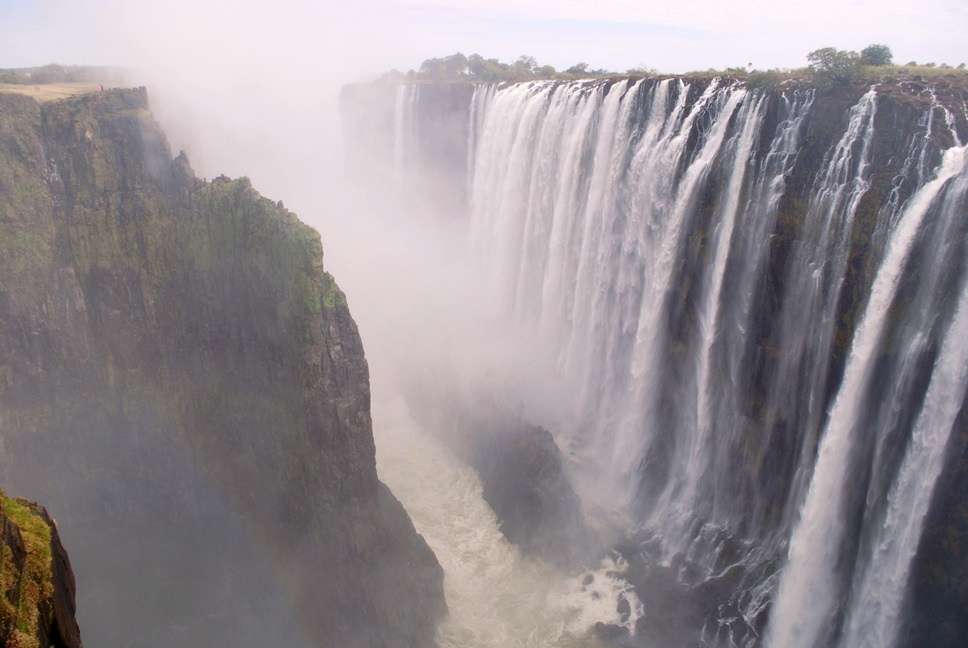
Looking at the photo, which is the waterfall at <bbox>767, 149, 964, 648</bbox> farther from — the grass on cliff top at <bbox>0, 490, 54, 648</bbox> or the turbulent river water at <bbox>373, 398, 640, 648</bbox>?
the grass on cliff top at <bbox>0, 490, 54, 648</bbox>

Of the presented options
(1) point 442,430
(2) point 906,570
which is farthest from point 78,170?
(2) point 906,570

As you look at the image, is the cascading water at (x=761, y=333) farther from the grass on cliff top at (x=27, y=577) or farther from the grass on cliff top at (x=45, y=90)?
the grass on cliff top at (x=45, y=90)

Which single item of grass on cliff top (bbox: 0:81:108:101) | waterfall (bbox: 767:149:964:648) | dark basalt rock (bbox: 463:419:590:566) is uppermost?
grass on cliff top (bbox: 0:81:108:101)

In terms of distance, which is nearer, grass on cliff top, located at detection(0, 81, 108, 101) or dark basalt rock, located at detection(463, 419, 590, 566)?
dark basalt rock, located at detection(463, 419, 590, 566)

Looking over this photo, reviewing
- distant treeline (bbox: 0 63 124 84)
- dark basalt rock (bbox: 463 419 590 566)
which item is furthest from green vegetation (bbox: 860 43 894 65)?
distant treeline (bbox: 0 63 124 84)

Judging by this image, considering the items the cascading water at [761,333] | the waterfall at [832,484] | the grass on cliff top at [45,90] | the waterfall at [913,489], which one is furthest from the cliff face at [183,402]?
the waterfall at [913,489]

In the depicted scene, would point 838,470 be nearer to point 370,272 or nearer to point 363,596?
point 363,596

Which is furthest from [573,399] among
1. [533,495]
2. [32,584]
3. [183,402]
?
[32,584]
